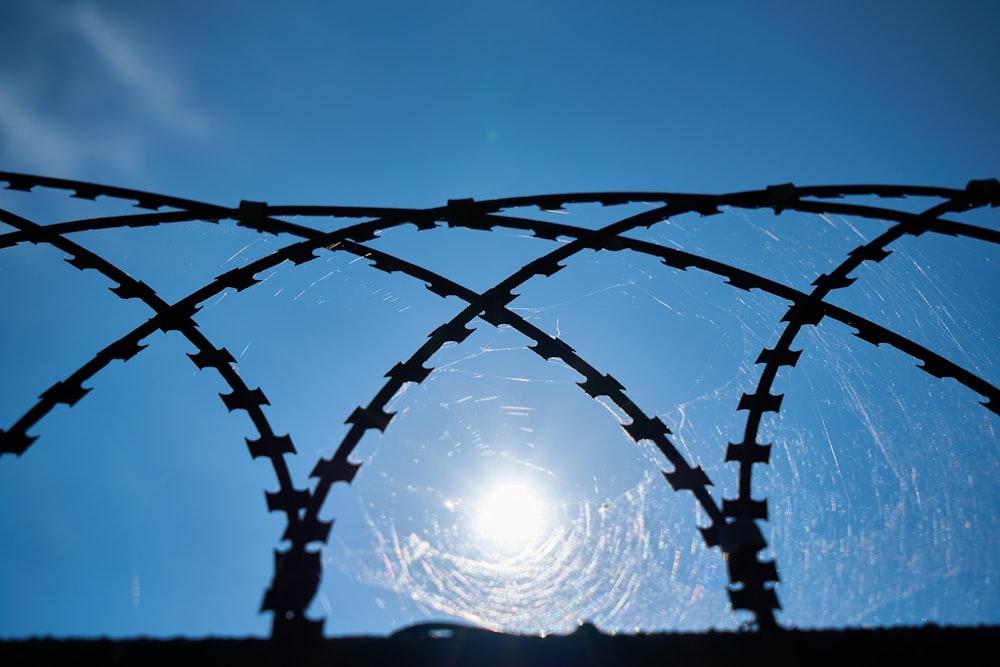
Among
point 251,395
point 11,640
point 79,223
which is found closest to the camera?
point 11,640

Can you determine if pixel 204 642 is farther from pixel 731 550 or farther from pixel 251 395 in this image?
pixel 731 550

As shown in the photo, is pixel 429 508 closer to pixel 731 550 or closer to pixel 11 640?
pixel 731 550

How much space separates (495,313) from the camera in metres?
5.95

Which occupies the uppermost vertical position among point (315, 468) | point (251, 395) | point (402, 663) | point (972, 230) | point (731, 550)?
point (972, 230)

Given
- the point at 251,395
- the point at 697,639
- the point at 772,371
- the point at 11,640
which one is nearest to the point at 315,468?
the point at 251,395

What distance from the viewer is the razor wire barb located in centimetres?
471

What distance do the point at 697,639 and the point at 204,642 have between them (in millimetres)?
2597

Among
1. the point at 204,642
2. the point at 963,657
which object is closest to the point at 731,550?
the point at 963,657

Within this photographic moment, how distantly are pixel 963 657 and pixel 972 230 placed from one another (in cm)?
383

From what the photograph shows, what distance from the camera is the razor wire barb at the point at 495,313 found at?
471cm

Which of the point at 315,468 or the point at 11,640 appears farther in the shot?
the point at 315,468

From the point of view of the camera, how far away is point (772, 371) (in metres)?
5.75

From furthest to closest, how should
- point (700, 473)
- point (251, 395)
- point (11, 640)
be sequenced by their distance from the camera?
point (251, 395) → point (700, 473) → point (11, 640)

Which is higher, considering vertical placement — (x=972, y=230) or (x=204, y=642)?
(x=972, y=230)
